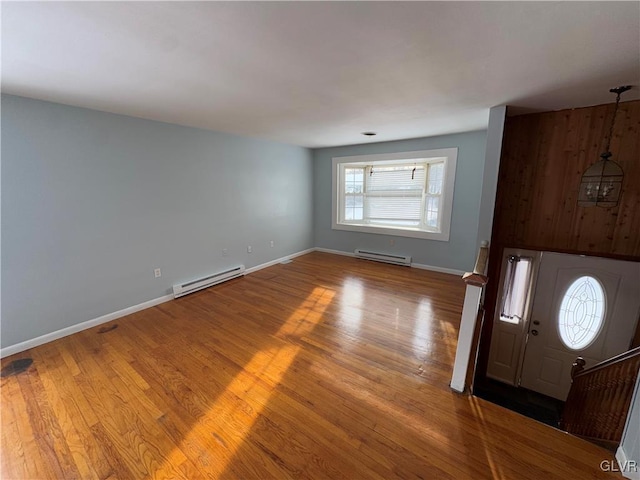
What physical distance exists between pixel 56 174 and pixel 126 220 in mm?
685

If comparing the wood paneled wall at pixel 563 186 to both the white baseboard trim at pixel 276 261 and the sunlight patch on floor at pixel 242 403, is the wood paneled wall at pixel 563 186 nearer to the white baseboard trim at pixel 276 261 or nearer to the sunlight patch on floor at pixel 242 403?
the sunlight patch on floor at pixel 242 403

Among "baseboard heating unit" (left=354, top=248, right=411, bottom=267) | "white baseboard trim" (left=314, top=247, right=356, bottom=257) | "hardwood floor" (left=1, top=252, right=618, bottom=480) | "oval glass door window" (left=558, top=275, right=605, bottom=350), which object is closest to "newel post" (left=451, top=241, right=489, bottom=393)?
"hardwood floor" (left=1, top=252, right=618, bottom=480)

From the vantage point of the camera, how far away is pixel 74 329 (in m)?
2.57

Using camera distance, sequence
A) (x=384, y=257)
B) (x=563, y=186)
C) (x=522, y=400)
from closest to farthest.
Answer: (x=563, y=186) < (x=522, y=400) < (x=384, y=257)

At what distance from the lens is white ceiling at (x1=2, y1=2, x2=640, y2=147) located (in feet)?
3.67

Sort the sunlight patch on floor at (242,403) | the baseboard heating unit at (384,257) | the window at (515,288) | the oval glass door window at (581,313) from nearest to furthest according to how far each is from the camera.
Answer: the sunlight patch on floor at (242,403) < the oval glass door window at (581,313) < the window at (515,288) < the baseboard heating unit at (384,257)

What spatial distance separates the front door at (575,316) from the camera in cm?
269

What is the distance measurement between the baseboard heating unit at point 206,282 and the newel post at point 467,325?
3.23m

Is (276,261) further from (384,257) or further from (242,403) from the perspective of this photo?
(242,403)

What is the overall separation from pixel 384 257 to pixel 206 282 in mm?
3141

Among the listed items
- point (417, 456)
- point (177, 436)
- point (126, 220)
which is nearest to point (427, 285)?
point (417, 456)

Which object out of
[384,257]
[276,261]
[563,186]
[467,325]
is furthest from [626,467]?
[276,261]

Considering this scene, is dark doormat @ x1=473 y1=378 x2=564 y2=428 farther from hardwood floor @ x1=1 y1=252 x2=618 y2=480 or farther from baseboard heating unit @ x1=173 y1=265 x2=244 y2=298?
baseboard heating unit @ x1=173 y1=265 x2=244 y2=298

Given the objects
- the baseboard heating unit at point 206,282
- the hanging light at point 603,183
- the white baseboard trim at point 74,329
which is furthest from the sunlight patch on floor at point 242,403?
the hanging light at point 603,183
